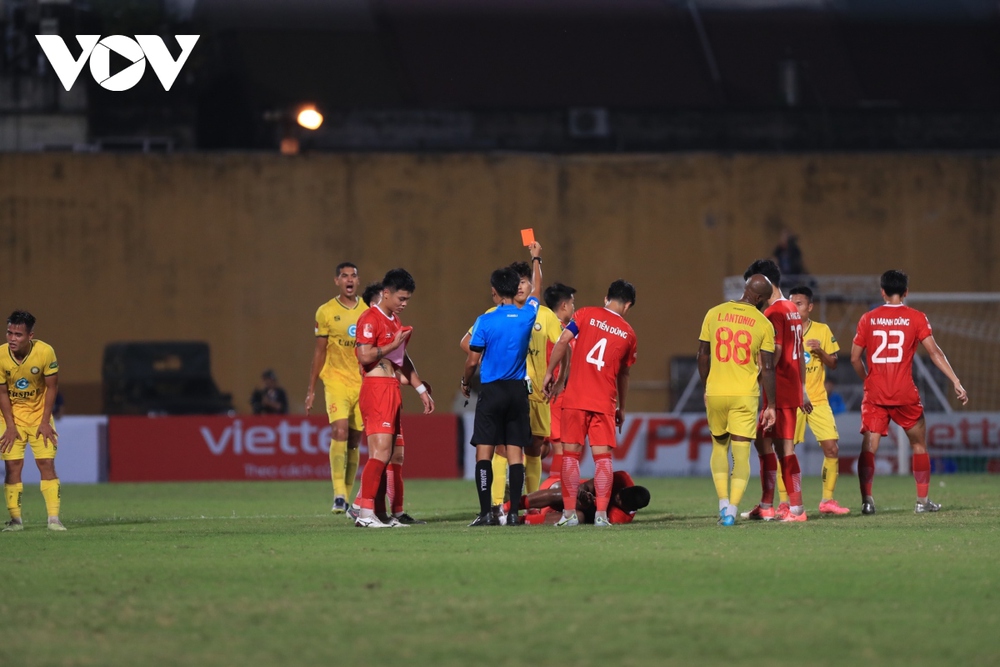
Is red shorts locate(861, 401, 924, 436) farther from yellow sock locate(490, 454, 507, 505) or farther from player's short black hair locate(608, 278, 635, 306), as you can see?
yellow sock locate(490, 454, 507, 505)

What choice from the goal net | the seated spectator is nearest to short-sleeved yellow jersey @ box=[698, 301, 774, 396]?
the goal net

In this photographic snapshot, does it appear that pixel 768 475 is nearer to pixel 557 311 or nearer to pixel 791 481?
pixel 791 481

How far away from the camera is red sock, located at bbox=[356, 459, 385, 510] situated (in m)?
11.8

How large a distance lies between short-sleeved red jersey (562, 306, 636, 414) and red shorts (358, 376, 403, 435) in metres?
1.46

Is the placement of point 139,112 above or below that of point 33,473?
above

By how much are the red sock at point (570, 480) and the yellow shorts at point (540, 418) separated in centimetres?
125

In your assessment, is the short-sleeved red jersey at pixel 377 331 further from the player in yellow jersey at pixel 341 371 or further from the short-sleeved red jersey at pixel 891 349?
the short-sleeved red jersey at pixel 891 349

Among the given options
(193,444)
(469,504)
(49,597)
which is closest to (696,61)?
(193,444)

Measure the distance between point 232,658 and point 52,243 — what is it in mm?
27461

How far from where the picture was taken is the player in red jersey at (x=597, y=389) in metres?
11.8

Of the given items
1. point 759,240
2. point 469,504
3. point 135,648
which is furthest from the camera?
point 759,240

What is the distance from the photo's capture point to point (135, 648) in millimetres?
6098

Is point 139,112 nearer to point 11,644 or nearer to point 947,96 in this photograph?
point 947,96

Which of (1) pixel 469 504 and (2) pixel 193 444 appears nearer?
(1) pixel 469 504
